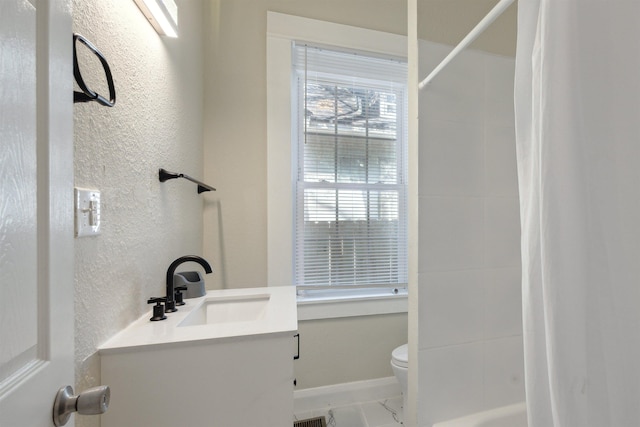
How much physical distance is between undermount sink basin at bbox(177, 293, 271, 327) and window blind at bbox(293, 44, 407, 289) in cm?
62

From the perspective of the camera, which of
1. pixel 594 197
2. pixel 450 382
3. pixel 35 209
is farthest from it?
pixel 450 382

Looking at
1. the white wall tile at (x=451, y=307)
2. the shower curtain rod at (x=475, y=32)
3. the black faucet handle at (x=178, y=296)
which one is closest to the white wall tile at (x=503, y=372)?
the white wall tile at (x=451, y=307)

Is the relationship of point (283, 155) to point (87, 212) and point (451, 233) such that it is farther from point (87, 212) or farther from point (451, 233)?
point (87, 212)

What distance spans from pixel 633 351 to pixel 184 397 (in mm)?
970

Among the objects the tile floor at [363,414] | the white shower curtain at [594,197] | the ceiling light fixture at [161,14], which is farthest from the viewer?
the tile floor at [363,414]

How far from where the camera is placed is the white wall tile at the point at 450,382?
3.18 feet

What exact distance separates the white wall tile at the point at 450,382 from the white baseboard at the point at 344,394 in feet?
2.62

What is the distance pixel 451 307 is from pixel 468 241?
257 mm

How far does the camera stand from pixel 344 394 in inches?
65.5

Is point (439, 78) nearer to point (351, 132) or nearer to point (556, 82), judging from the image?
point (556, 82)

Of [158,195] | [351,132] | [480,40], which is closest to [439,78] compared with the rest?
[480,40]

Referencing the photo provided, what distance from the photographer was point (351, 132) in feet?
6.03

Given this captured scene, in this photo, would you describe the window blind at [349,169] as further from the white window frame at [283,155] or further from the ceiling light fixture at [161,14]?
the ceiling light fixture at [161,14]

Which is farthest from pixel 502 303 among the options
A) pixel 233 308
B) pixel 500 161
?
pixel 233 308
